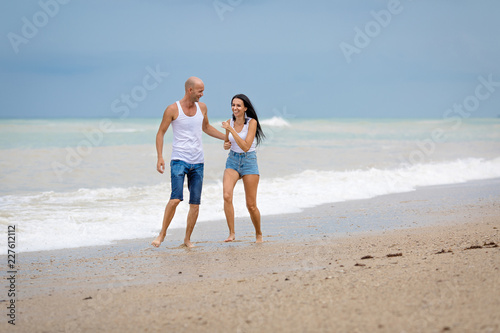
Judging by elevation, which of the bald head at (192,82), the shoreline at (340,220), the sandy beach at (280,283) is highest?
the bald head at (192,82)

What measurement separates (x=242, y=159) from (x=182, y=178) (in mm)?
814

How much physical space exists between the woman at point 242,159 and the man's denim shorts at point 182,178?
35 centimetres

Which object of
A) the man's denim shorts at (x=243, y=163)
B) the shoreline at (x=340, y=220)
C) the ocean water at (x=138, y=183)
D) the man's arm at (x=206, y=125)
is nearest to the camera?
the man's arm at (x=206, y=125)

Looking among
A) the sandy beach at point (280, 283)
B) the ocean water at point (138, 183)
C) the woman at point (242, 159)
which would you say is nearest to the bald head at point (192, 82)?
the woman at point (242, 159)

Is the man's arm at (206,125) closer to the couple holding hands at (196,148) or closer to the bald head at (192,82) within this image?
the couple holding hands at (196,148)

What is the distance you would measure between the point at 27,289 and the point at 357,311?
3.00 meters

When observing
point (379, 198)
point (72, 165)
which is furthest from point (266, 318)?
point (72, 165)

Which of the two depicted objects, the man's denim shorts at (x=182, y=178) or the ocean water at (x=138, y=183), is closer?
the man's denim shorts at (x=182, y=178)

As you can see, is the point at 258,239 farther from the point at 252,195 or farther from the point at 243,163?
the point at 243,163

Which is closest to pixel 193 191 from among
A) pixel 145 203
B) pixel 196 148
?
pixel 196 148

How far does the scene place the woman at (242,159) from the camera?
6.82 metres

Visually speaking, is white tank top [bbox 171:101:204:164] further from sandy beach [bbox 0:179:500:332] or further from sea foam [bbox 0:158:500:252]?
sea foam [bbox 0:158:500:252]

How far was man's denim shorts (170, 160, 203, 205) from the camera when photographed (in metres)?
6.57

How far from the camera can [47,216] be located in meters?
8.70
